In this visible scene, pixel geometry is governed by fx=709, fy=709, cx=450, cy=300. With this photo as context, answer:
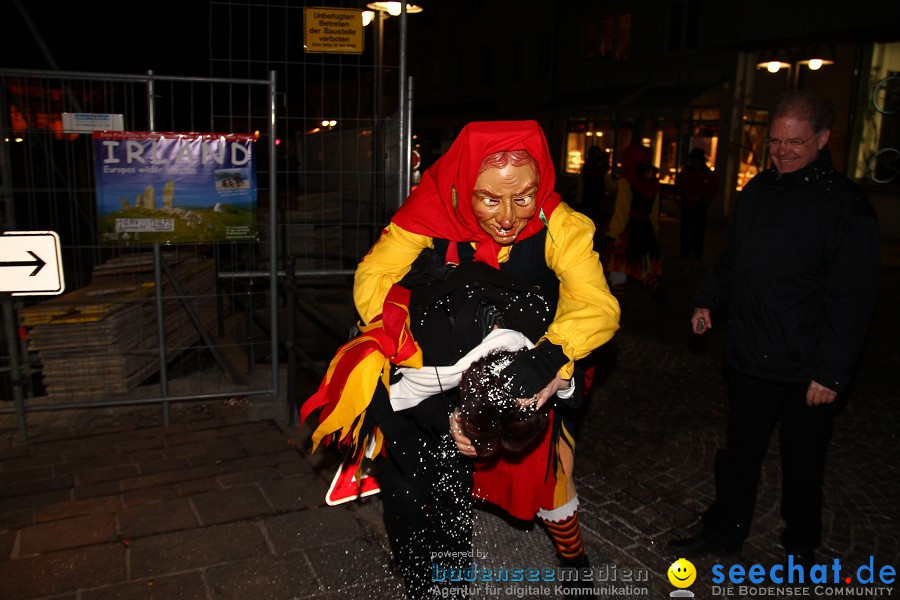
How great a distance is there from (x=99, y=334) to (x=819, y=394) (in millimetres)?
5065

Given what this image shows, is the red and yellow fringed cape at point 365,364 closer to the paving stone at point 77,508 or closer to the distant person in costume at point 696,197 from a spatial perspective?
the paving stone at point 77,508

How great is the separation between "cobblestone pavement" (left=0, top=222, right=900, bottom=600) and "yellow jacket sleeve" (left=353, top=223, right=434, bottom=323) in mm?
1396

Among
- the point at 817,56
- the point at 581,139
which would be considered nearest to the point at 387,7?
the point at 817,56

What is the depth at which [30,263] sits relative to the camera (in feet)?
14.1

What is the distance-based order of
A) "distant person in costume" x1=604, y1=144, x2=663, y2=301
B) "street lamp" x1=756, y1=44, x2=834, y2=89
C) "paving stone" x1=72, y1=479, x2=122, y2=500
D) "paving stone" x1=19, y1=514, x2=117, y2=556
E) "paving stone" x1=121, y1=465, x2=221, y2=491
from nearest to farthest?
"paving stone" x1=19, y1=514, x2=117, y2=556 < "paving stone" x1=72, y1=479, x2=122, y2=500 < "paving stone" x1=121, y1=465, x2=221, y2=491 < "distant person in costume" x1=604, y1=144, x2=663, y2=301 < "street lamp" x1=756, y1=44, x2=834, y2=89

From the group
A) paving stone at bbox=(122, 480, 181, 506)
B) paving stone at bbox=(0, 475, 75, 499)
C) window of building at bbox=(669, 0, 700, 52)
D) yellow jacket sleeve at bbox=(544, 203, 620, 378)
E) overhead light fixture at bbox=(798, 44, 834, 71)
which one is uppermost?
window of building at bbox=(669, 0, 700, 52)

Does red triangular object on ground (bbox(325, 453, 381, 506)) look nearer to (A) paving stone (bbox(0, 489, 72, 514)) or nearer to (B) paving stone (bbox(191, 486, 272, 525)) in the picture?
(B) paving stone (bbox(191, 486, 272, 525))

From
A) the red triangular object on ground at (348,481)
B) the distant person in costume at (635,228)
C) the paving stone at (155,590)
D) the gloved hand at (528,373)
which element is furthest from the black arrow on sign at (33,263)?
the distant person in costume at (635,228)

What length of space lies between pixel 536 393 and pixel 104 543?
2.50 meters

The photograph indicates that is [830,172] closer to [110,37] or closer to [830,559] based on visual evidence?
[830,559]

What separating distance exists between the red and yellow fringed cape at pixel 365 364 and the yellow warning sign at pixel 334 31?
127 inches

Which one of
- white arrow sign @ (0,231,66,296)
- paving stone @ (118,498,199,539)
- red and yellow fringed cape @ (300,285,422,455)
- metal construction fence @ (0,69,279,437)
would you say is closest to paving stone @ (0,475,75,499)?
paving stone @ (118,498,199,539)

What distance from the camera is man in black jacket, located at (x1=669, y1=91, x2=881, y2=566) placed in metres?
3.00

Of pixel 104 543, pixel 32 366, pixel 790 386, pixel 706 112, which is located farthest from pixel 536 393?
pixel 706 112
